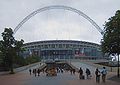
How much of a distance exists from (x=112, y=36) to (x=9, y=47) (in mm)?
37545

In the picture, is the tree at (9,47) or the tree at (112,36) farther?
the tree at (9,47)

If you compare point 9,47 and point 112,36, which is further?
point 9,47

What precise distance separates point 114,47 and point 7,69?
4348cm

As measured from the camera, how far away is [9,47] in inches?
2773

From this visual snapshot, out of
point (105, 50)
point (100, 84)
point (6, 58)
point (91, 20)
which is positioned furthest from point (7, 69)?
point (91, 20)

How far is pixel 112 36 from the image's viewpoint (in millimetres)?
37219

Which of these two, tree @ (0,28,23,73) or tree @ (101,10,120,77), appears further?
tree @ (0,28,23,73)

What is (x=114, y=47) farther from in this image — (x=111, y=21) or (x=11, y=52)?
(x=11, y=52)

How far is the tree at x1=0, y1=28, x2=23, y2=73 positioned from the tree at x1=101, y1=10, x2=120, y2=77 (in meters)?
33.2

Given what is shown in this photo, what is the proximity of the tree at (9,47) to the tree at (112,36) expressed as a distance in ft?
109

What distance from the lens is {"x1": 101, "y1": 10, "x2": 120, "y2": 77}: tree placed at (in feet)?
120

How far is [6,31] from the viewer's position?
70312 mm

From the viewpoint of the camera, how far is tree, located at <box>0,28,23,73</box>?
69312mm

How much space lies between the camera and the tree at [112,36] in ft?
120
